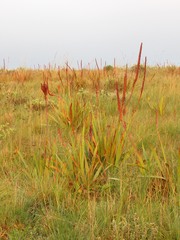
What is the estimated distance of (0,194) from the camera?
89.0 inches

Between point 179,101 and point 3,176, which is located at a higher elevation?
point 179,101

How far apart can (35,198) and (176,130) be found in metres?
2.17

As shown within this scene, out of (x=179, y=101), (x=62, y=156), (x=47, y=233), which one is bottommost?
(x=47, y=233)

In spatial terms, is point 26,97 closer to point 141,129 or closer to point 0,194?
point 141,129

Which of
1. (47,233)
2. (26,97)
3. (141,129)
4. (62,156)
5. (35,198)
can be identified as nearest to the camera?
(47,233)

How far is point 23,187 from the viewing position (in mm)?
2443

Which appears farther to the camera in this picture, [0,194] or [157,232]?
[0,194]

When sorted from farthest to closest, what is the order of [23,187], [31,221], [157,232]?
[23,187], [31,221], [157,232]

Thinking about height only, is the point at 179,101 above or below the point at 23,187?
above

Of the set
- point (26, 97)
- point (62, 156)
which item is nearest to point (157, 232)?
point (62, 156)

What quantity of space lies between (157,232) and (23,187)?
115 cm

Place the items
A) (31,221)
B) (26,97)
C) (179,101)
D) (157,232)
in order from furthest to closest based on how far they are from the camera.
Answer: (26,97), (179,101), (31,221), (157,232)

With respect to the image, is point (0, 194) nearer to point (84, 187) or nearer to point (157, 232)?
point (84, 187)

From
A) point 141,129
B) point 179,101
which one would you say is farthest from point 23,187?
point 179,101
